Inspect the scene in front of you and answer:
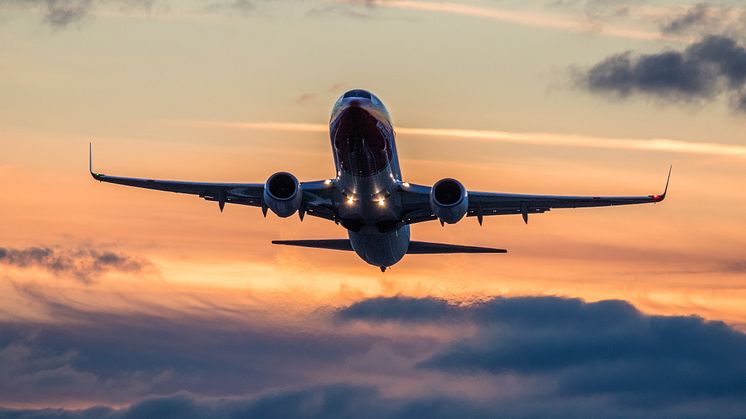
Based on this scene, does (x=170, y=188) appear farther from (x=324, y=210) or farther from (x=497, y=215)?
(x=497, y=215)

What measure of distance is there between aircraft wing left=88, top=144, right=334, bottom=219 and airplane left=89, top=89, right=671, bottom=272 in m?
0.05

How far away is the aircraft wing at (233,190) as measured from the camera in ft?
222

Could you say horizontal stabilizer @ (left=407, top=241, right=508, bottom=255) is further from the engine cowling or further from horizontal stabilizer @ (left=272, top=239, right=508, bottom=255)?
the engine cowling

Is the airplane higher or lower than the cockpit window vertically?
lower

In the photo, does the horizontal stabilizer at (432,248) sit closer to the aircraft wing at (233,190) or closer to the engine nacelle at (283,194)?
the aircraft wing at (233,190)

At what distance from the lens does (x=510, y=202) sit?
71.9 m

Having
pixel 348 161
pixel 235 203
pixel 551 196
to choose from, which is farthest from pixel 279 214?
pixel 551 196

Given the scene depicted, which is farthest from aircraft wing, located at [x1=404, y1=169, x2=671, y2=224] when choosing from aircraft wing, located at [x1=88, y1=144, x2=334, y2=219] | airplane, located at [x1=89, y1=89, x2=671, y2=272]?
aircraft wing, located at [x1=88, y1=144, x2=334, y2=219]

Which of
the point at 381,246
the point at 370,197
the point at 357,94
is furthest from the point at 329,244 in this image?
the point at 357,94

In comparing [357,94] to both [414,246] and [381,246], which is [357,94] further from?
[414,246]

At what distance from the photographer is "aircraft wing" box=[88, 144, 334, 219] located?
67750mm

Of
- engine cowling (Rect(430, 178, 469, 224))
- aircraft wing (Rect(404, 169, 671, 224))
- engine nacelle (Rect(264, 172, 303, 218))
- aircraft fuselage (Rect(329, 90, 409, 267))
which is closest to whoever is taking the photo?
aircraft fuselage (Rect(329, 90, 409, 267))

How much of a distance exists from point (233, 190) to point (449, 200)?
12.0 metres

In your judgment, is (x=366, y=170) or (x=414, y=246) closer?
(x=366, y=170)
